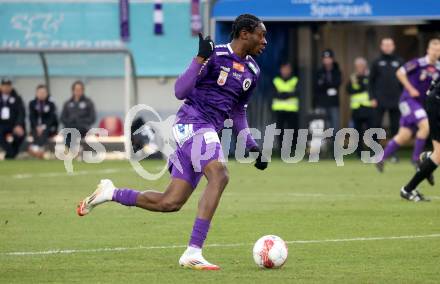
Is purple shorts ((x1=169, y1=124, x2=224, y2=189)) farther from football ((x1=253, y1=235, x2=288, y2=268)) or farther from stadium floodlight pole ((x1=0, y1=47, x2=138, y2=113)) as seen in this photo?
stadium floodlight pole ((x1=0, y1=47, x2=138, y2=113))

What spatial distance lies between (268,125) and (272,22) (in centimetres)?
248

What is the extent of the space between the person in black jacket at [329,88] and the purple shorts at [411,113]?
20.4 feet

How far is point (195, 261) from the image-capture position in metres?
9.48

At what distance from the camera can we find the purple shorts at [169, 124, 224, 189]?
978 centimetres

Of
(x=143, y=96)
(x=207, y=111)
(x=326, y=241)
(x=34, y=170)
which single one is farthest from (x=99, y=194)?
(x=143, y=96)

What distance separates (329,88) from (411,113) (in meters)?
6.58

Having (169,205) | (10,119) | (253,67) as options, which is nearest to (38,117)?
(10,119)

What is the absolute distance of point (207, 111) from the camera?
1007cm

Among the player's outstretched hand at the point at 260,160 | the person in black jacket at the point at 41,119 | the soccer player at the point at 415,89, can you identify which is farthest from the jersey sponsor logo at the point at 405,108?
the player's outstretched hand at the point at 260,160

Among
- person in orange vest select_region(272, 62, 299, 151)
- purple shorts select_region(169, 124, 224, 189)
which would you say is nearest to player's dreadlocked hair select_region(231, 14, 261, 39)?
purple shorts select_region(169, 124, 224, 189)

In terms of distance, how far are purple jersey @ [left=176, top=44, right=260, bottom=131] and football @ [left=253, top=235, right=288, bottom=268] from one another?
1.20 meters

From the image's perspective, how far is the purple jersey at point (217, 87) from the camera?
394 inches

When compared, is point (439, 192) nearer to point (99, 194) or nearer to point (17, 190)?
point (17, 190)

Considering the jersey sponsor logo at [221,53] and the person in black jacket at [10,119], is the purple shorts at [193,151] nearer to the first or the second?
the jersey sponsor logo at [221,53]
